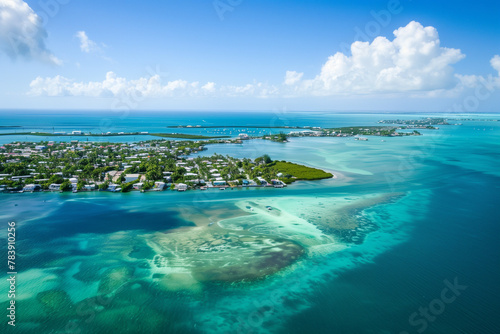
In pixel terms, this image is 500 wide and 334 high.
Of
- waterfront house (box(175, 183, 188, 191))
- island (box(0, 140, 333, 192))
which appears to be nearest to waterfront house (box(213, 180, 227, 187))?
island (box(0, 140, 333, 192))

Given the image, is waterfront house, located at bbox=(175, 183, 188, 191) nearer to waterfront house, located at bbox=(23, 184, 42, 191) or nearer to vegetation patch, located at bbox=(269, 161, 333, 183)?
vegetation patch, located at bbox=(269, 161, 333, 183)

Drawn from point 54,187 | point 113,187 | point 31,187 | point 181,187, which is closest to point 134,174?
point 113,187

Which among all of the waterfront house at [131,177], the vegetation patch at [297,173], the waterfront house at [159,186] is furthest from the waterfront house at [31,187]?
the vegetation patch at [297,173]

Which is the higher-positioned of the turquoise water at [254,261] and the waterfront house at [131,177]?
the waterfront house at [131,177]

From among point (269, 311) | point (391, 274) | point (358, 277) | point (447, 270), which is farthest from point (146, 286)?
point (447, 270)

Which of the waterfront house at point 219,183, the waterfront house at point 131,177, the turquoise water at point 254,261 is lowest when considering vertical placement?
the turquoise water at point 254,261

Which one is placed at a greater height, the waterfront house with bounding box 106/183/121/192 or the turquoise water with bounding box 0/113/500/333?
the waterfront house with bounding box 106/183/121/192

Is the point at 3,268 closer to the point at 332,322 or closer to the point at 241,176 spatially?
the point at 332,322

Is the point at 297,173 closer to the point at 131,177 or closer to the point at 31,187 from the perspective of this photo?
the point at 131,177

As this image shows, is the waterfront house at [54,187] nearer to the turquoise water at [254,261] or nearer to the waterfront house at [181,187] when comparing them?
the turquoise water at [254,261]
